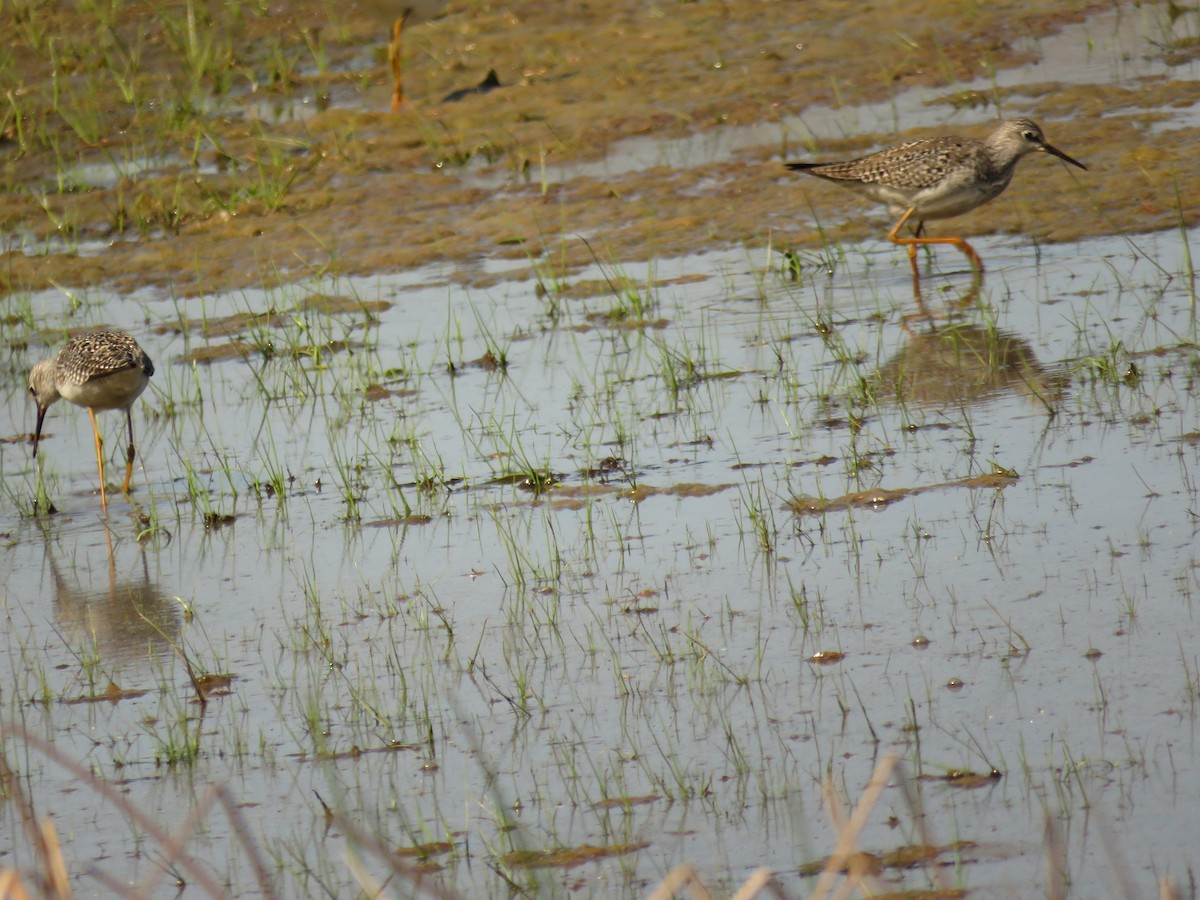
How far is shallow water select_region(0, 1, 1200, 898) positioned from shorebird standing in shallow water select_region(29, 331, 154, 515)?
1.09ft

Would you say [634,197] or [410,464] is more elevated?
[634,197]

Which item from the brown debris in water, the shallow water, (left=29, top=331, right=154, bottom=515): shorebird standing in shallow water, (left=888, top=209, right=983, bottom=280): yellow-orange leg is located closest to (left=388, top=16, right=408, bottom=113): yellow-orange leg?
the shallow water

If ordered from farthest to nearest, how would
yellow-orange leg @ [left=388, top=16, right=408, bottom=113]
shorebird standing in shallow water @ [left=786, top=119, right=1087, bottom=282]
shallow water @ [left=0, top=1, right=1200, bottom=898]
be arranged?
yellow-orange leg @ [left=388, top=16, right=408, bottom=113] < shorebird standing in shallow water @ [left=786, top=119, right=1087, bottom=282] < shallow water @ [left=0, top=1, right=1200, bottom=898]

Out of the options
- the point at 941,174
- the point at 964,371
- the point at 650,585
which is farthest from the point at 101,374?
the point at 941,174

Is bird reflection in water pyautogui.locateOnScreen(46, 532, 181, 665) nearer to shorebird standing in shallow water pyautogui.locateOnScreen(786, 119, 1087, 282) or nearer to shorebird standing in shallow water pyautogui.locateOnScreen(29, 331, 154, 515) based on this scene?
shorebird standing in shallow water pyautogui.locateOnScreen(29, 331, 154, 515)

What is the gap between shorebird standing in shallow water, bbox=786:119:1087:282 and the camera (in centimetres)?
940

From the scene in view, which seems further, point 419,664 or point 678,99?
point 678,99

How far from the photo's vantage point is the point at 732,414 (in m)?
7.44

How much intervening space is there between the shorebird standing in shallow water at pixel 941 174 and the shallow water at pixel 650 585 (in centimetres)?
31

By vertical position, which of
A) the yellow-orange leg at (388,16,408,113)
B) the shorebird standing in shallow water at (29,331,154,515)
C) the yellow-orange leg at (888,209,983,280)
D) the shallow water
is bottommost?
the shallow water

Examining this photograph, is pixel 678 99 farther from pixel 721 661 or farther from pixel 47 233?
pixel 721 661

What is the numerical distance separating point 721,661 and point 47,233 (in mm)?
9175

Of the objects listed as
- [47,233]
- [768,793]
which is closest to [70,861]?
[768,793]

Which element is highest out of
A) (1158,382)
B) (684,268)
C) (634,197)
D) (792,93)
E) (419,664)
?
(792,93)
